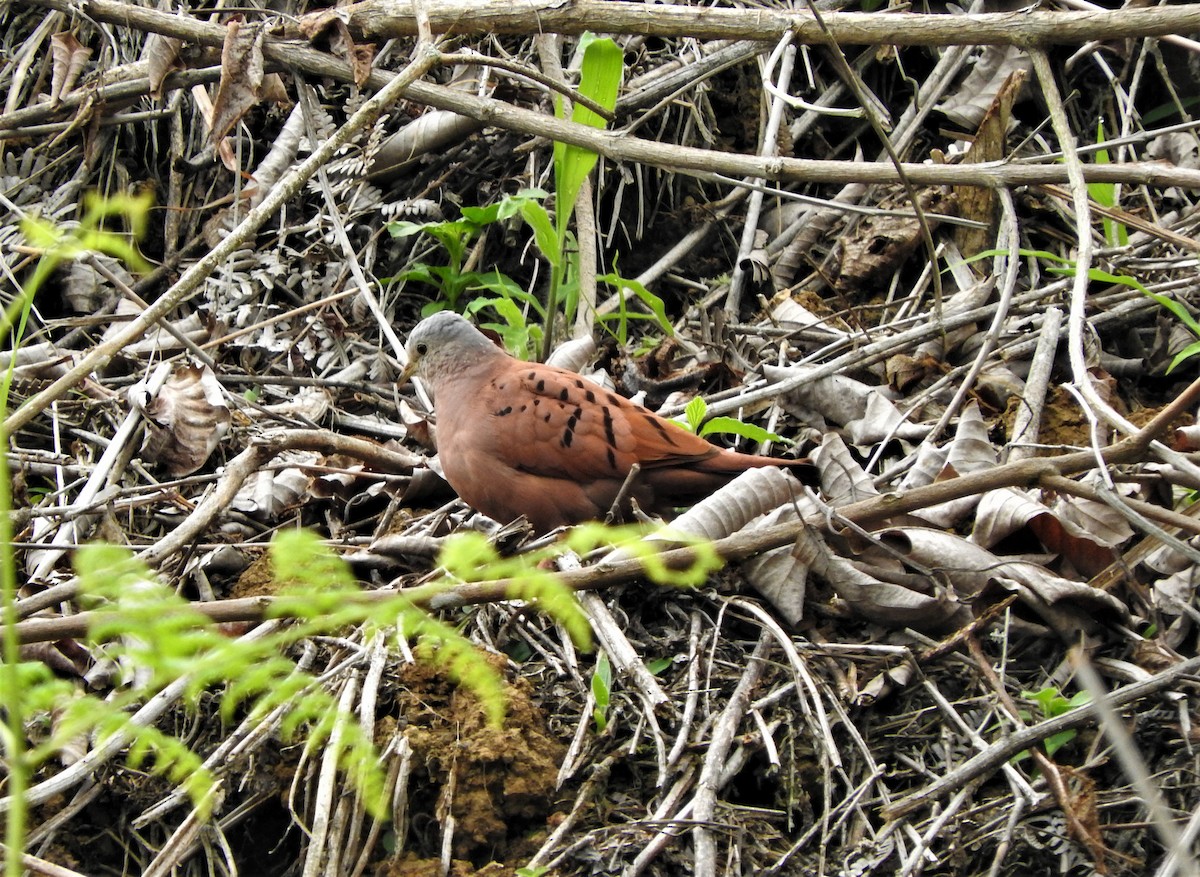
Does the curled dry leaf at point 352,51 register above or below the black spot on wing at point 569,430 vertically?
above

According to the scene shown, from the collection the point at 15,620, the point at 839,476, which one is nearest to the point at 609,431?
the point at 839,476

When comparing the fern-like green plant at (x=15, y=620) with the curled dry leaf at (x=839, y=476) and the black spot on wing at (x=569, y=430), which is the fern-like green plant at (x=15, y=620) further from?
the curled dry leaf at (x=839, y=476)

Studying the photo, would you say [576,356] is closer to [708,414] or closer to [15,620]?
[708,414]

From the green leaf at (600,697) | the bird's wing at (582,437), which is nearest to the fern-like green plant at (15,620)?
the green leaf at (600,697)

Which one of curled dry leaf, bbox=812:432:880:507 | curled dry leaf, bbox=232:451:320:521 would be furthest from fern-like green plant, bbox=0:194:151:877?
curled dry leaf, bbox=812:432:880:507

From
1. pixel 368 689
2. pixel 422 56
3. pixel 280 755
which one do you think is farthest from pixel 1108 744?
pixel 422 56

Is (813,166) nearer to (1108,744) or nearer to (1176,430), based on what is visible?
(1176,430)
